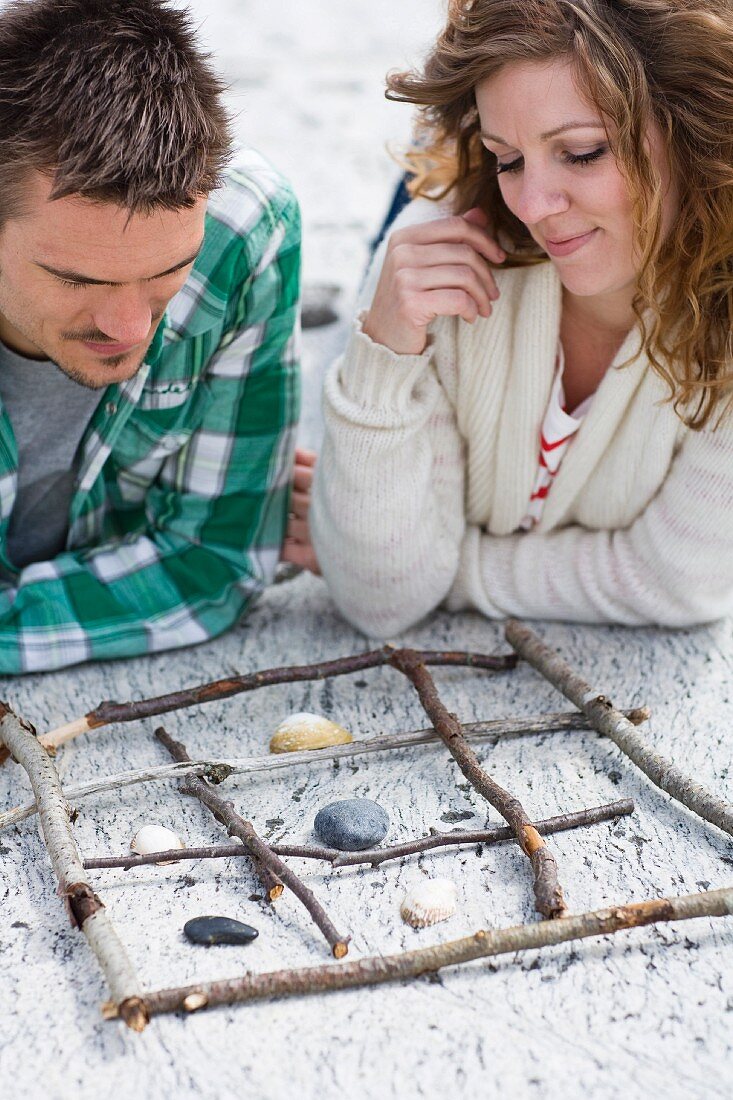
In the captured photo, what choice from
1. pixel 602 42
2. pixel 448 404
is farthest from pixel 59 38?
pixel 448 404

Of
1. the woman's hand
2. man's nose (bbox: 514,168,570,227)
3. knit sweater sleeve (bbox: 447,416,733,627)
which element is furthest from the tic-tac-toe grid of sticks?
man's nose (bbox: 514,168,570,227)

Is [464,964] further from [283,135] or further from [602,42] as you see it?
[283,135]

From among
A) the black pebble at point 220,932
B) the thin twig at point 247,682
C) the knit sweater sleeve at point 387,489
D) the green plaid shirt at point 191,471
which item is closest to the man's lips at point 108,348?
the green plaid shirt at point 191,471

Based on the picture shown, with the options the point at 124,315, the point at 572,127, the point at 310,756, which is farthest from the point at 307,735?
the point at 572,127

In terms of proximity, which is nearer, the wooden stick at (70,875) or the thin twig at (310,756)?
the wooden stick at (70,875)

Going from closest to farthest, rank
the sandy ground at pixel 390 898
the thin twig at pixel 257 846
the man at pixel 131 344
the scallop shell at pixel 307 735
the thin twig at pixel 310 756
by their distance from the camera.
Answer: the sandy ground at pixel 390 898 → the thin twig at pixel 257 846 → the man at pixel 131 344 → the thin twig at pixel 310 756 → the scallop shell at pixel 307 735

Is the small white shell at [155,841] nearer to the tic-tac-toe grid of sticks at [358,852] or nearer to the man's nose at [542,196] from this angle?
the tic-tac-toe grid of sticks at [358,852]

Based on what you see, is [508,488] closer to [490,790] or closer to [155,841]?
[490,790]

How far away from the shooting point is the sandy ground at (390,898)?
104 cm

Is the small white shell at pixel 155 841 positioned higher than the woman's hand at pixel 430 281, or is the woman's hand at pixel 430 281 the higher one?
the woman's hand at pixel 430 281

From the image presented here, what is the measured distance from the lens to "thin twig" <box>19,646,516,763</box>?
4.90ft

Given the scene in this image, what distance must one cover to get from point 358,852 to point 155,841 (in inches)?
9.0

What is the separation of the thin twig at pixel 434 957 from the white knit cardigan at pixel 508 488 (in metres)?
0.62

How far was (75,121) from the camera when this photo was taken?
124cm
